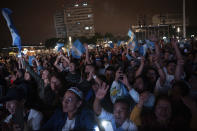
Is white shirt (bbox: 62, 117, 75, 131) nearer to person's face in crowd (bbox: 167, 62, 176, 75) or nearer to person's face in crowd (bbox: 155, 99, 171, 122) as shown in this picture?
person's face in crowd (bbox: 155, 99, 171, 122)

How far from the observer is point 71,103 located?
2555 mm

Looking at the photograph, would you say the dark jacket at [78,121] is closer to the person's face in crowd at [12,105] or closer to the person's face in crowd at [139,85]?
the person's face in crowd at [12,105]

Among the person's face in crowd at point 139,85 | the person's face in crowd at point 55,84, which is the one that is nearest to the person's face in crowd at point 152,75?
the person's face in crowd at point 139,85

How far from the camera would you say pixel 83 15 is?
139 m

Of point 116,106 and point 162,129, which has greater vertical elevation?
point 116,106

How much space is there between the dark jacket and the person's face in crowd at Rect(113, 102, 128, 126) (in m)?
0.34

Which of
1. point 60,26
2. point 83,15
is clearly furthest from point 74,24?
point 60,26

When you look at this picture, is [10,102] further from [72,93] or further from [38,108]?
[72,93]

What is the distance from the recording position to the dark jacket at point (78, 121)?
236 cm

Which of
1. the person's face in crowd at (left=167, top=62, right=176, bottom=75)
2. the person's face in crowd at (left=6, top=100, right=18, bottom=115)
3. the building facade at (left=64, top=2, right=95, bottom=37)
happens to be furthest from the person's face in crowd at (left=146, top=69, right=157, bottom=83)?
the building facade at (left=64, top=2, right=95, bottom=37)

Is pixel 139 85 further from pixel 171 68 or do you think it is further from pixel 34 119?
pixel 34 119

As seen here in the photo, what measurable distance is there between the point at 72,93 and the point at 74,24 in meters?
142

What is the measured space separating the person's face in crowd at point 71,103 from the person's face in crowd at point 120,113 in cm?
58

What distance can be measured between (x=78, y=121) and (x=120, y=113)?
611mm
